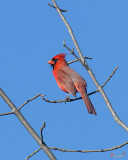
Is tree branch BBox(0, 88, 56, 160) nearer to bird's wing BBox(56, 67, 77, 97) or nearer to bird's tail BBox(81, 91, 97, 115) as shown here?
bird's tail BBox(81, 91, 97, 115)

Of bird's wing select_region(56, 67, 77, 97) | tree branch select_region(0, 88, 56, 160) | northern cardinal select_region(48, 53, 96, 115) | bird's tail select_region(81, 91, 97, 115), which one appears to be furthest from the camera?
bird's wing select_region(56, 67, 77, 97)

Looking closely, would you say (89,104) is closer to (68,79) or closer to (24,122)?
(68,79)

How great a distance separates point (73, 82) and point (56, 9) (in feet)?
7.52

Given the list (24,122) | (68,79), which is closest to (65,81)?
(68,79)

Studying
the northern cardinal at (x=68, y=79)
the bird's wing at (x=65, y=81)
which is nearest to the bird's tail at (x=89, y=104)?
the northern cardinal at (x=68, y=79)

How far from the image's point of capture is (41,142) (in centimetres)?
253

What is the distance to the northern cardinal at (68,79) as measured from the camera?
484 centimetres

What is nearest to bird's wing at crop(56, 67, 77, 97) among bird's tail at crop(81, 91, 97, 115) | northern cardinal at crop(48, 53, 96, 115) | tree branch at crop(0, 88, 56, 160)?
northern cardinal at crop(48, 53, 96, 115)

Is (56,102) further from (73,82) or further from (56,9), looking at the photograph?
(73,82)

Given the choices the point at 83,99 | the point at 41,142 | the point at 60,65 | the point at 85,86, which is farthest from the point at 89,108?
the point at 41,142

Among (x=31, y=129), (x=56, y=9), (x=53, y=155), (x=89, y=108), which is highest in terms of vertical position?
(x=56, y=9)

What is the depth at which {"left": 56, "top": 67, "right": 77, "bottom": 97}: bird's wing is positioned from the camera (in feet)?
17.3

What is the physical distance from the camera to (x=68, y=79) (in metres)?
5.55

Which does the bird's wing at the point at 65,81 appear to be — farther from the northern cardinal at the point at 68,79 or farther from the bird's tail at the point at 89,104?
the bird's tail at the point at 89,104
